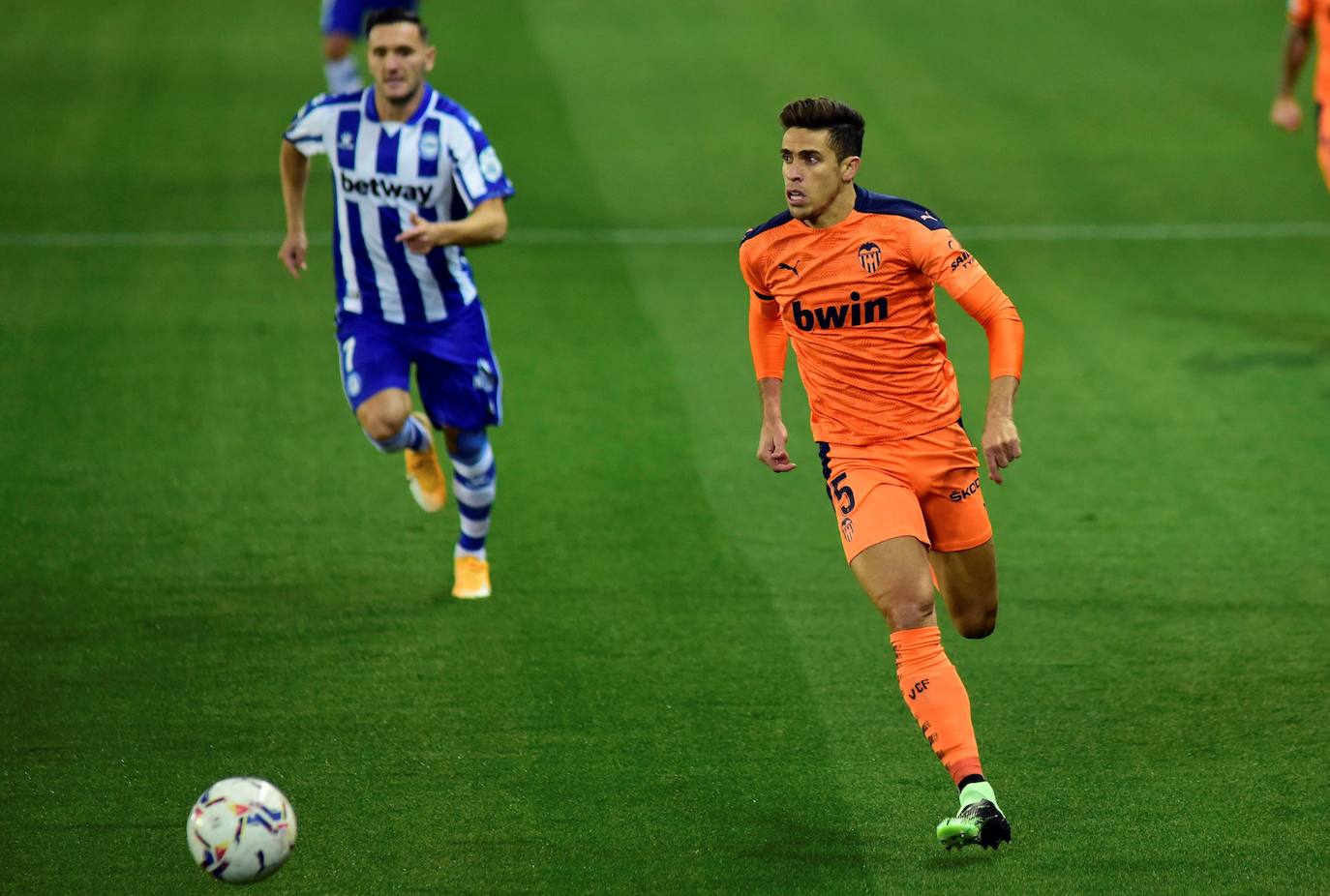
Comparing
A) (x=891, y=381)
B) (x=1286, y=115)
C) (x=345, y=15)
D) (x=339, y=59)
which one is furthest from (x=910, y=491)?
(x=345, y=15)

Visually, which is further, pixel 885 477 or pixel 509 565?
pixel 509 565

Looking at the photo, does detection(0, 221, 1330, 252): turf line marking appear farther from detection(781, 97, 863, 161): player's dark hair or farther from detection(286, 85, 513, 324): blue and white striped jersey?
detection(781, 97, 863, 161): player's dark hair

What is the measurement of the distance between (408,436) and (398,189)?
1068 mm

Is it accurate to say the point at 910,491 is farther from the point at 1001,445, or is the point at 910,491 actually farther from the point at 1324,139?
the point at 1324,139

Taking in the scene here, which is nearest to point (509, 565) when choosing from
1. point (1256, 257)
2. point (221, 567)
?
point (221, 567)

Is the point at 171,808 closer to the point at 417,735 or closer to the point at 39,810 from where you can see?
the point at 39,810

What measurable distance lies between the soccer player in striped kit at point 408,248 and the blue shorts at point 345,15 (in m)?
6.06

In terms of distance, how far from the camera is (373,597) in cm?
698

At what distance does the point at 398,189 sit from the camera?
6660mm

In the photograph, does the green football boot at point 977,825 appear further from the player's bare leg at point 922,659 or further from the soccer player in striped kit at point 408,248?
the soccer player in striped kit at point 408,248

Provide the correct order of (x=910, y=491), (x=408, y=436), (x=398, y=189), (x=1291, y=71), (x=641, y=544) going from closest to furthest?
(x=910, y=491) < (x=398, y=189) < (x=408, y=436) < (x=641, y=544) < (x=1291, y=71)

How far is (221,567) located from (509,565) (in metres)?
1.23

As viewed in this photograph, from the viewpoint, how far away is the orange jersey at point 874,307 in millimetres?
5238

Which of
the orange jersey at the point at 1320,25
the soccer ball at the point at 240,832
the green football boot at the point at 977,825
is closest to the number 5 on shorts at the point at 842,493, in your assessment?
the green football boot at the point at 977,825
